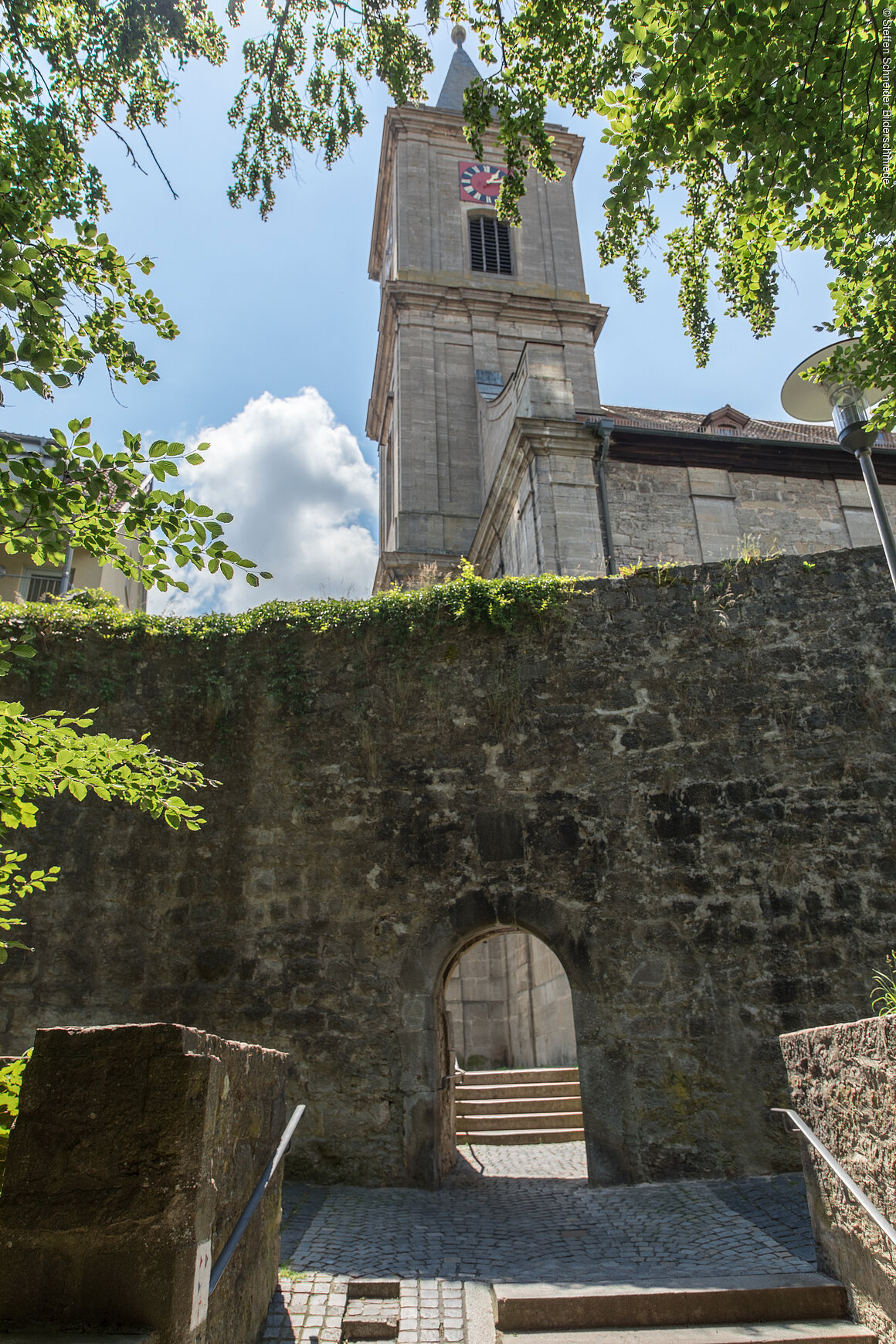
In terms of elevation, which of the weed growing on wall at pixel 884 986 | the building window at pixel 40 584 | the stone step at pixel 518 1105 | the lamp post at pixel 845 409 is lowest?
the stone step at pixel 518 1105

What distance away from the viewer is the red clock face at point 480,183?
85.8 feet

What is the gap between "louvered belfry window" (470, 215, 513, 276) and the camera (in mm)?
25547

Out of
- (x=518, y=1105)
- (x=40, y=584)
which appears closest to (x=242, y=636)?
(x=518, y=1105)

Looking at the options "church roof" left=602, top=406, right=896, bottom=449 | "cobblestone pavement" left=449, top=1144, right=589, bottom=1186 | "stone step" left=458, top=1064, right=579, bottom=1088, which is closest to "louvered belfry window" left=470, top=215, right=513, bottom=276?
"church roof" left=602, top=406, right=896, bottom=449

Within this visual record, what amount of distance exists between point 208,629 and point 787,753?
5.23 m

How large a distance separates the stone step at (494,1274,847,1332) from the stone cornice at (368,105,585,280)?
28190mm

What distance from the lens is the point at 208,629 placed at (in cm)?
794

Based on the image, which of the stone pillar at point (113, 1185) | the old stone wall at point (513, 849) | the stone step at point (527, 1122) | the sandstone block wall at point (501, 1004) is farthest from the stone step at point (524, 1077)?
the stone pillar at point (113, 1185)

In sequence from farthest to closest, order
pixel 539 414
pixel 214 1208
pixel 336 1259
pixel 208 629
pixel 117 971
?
pixel 539 414 < pixel 208 629 < pixel 117 971 < pixel 336 1259 < pixel 214 1208

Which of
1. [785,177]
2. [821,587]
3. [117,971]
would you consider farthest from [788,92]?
[117,971]

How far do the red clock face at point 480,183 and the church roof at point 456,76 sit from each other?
4957 millimetres

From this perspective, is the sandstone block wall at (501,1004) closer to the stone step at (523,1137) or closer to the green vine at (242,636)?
the stone step at (523,1137)

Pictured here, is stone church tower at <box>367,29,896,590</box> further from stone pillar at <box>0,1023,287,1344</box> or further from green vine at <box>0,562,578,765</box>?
stone pillar at <box>0,1023,287,1344</box>

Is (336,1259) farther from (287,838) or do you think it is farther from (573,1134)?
(573,1134)
